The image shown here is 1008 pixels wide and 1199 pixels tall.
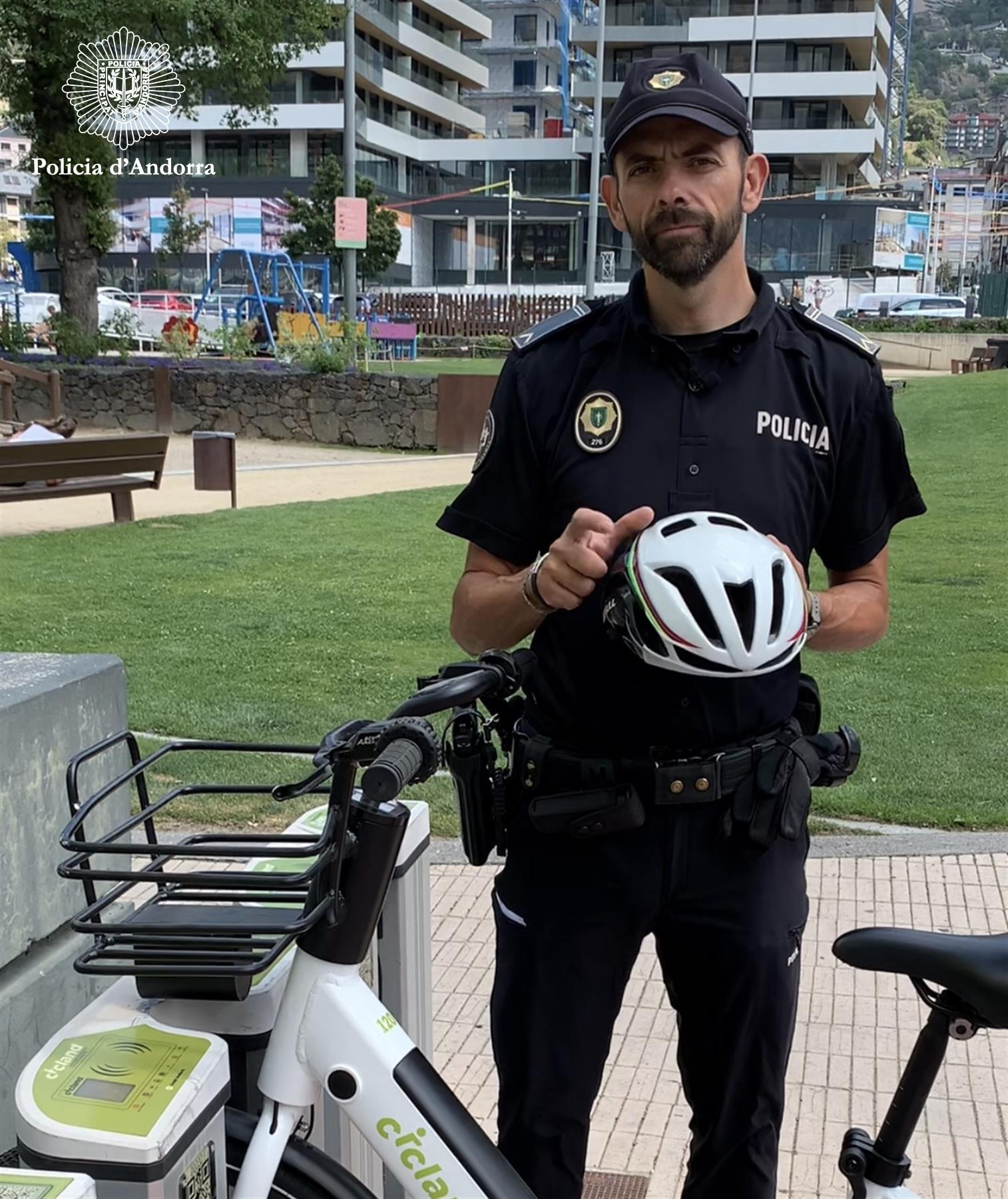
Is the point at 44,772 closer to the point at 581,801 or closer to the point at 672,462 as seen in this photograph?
the point at 581,801

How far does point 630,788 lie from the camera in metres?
2.11

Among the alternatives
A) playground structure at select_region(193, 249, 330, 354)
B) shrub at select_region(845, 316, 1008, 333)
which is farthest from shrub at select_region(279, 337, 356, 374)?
shrub at select_region(845, 316, 1008, 333)

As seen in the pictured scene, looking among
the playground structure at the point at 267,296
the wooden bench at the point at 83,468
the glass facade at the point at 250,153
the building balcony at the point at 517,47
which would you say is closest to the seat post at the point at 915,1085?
the wooden bench at the point at 83,468

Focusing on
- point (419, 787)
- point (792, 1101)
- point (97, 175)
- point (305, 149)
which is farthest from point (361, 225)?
point (305, 149)

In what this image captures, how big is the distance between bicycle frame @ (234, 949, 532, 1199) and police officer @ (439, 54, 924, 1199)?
514 millimetres

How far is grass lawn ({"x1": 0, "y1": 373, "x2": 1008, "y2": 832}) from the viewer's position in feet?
18.5

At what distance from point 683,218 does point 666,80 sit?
256mm

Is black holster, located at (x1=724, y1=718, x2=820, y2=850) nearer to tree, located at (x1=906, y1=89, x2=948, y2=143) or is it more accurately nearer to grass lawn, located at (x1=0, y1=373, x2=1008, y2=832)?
grass lawn, located at (x1=0, y1=373, x2=1008, y2=832)

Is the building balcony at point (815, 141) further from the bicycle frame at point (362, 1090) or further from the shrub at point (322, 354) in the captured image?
the bicycle frame at point (362, 1090)

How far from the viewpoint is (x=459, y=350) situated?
4147 centimetres

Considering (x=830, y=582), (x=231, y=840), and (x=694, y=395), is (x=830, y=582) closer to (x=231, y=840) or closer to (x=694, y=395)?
(x=694, y=395)

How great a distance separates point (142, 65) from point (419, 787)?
20944 mm

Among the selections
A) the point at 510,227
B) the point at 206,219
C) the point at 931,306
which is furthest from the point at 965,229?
the point at 206,219

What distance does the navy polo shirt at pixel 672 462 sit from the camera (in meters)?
2.15
